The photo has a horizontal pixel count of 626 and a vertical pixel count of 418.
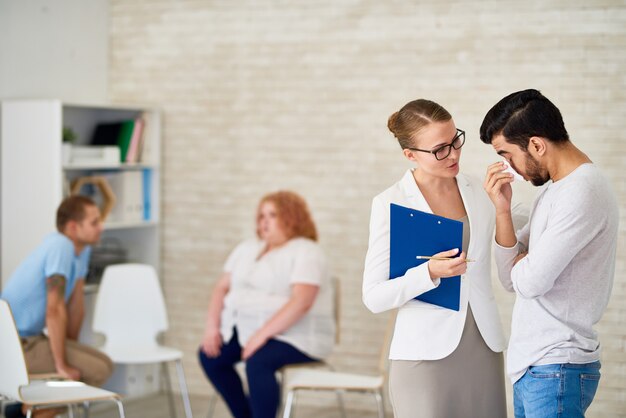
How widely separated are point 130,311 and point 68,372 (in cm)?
73

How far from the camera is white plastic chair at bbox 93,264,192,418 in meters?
4.69

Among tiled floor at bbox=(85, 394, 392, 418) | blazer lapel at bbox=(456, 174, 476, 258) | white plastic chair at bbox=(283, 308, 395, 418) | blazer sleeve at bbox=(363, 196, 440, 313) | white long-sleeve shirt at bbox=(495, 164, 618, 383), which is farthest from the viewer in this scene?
tiled floor at bbox=(85, 394, 392, 418)

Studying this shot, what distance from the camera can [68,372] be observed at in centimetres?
406

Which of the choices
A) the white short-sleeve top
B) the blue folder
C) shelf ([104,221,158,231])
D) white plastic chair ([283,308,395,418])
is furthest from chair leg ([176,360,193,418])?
the blue folder

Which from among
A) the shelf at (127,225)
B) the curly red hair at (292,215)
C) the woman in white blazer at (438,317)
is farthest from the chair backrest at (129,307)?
the woman in white blazer at (438,317)

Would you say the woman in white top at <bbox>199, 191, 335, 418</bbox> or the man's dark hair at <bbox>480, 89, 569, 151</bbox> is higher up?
the man's dark hair at <bbox>480, 89, 569, 151</bbox>

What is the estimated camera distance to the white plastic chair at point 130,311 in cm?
469

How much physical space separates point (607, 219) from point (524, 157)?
0.81 feet

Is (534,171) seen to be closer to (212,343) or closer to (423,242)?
(423,242)

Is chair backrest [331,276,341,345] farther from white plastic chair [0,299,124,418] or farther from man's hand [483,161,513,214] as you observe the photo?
man's hand [483,161,513,214]

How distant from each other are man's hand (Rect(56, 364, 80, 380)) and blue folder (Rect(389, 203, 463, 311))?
2.20 m

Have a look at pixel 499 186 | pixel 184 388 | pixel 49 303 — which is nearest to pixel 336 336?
pixel 184 388

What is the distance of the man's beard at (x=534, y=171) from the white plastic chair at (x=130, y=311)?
282 cm

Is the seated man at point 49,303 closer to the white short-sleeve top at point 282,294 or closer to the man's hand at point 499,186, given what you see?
the white short-sleeve top at point 282,294
